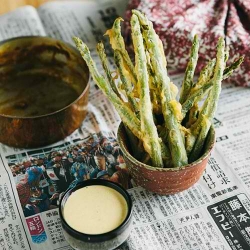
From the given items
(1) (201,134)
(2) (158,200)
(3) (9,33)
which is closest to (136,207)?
(2) (158,200)

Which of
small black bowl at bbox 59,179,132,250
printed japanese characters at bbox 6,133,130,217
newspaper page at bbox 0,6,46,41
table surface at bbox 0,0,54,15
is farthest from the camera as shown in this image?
table surface at bbox 0,0,54,15

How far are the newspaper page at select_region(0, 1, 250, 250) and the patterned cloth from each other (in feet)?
0.25

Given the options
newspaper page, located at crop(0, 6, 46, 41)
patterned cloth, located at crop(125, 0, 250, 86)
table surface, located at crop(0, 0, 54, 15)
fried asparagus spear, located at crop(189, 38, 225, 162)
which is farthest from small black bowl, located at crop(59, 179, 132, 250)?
table surface, located at crop(0, 0, 54, 15)

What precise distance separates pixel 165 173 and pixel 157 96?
0.10 metres

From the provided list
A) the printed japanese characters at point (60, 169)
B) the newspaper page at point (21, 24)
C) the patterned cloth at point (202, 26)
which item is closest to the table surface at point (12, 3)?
the newspaper page at point (21, 24)

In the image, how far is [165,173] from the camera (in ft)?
1.84

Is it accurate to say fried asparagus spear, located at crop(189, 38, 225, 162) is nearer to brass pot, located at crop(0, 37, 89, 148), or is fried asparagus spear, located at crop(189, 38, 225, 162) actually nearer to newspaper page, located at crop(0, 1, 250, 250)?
newspaper page, located at crop(0, 1, 250, 250)

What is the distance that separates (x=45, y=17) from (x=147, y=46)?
1.55 feet

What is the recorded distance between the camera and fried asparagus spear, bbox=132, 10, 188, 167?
1.77ft

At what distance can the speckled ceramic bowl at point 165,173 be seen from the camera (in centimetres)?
56

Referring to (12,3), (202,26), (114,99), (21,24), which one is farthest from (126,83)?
(12,3)

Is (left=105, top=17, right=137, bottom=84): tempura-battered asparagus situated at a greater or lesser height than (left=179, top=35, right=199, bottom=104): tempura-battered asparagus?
greater

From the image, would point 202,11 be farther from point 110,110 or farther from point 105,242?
point 105,242

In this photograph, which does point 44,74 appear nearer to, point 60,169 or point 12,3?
point 60,169
